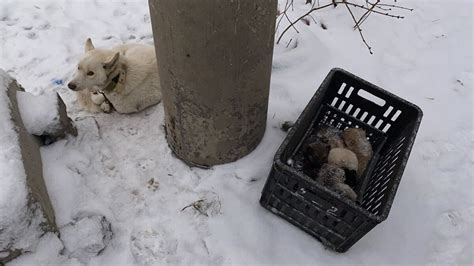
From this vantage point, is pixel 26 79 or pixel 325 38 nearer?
pixel 26 79

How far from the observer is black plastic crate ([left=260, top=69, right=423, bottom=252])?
5.24 feet

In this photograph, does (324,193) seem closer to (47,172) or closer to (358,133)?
(358,133)

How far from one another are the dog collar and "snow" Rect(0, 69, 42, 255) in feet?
2.00

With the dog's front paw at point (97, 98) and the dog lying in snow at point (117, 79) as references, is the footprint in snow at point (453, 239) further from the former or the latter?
the dog's front paw at point (97, 98)

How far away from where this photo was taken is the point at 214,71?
150 cm

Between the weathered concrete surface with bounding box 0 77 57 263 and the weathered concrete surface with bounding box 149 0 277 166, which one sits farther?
the weathered concrete surface with bounding box 0 77 57 263

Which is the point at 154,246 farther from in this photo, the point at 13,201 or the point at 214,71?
the point at 214,71

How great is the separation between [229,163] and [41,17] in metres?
1.99

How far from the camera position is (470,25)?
10.3 feet

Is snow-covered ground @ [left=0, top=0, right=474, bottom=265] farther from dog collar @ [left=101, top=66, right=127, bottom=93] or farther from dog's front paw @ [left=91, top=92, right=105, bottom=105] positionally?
dog collar @ [left=101, top=66, right=127, bottom=93]

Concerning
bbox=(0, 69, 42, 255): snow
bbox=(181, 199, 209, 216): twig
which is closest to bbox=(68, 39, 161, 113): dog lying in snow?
bbox=(0, 69, 42, 255): snow

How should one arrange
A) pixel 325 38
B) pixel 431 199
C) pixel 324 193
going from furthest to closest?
pixel 325 38 → pixel 431 199 → pixel 324 193

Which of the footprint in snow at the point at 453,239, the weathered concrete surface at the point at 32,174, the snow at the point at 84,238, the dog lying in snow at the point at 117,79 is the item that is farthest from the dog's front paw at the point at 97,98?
the footprint in snow at the point at 453,239

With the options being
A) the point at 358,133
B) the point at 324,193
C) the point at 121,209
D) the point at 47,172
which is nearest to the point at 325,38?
the point at 358,133
